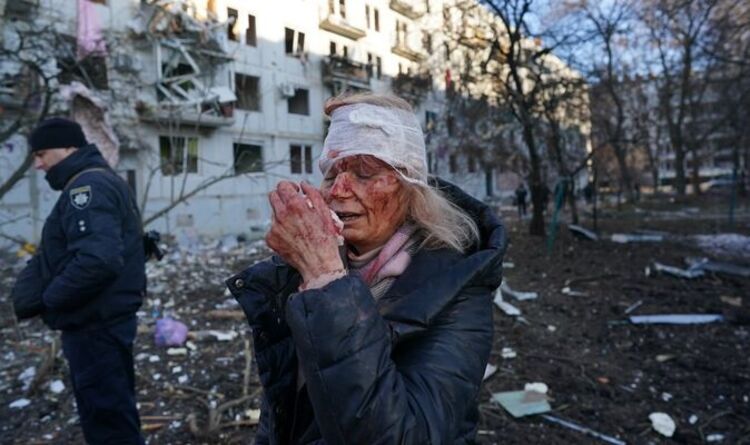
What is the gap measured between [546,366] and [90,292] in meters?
4.32

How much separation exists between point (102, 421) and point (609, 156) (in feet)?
102

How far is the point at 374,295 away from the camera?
1.28 meters

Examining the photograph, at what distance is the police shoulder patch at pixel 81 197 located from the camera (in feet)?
8.23

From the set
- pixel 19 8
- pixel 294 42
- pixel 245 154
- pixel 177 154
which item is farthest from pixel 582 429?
pixel 19 8

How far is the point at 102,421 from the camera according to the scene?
8.30 feet

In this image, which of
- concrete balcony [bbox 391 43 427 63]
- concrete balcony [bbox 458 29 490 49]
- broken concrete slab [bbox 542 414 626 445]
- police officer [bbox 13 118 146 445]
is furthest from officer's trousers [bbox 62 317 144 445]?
concrete balcony [bbox 458 29 490 49]

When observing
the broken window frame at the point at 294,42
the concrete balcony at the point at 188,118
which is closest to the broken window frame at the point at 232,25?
the broken window frame at the point at 294,42

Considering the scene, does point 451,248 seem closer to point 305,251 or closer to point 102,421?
point 305,251

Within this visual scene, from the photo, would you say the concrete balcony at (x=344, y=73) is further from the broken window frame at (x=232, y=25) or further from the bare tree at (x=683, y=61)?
the bare tree at (x=683, y=61)

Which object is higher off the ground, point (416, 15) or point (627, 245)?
point (416, 15)

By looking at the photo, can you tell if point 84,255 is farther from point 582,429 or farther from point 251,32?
point 582,429

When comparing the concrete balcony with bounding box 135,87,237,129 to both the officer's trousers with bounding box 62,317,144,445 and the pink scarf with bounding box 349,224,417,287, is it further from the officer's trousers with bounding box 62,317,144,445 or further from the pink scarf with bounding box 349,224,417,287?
the pink scarf with bounding box 349,224,417,287

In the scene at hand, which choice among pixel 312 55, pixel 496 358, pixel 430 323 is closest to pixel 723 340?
pixel 496 358

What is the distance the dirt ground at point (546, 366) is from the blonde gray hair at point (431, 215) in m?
2.85
